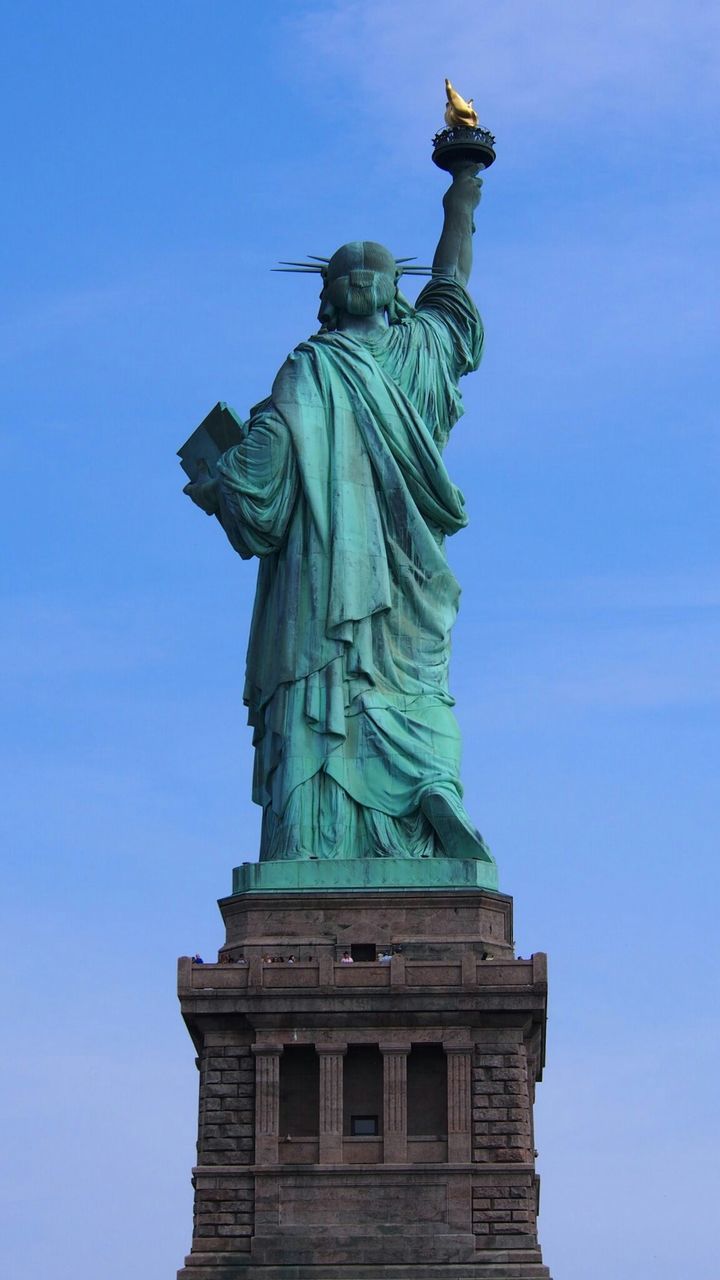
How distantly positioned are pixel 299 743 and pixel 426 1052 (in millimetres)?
5823

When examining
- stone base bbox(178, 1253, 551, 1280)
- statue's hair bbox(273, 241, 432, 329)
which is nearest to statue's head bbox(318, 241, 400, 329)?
statue's hair bbox(273, 241, 432, 329)

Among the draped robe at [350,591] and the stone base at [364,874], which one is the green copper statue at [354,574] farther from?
the stone base at [364,874]

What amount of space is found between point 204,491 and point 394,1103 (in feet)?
37.7

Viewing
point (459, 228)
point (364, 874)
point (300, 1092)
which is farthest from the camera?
point (459, 228)

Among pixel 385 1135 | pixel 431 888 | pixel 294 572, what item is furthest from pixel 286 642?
pixel 385 1135

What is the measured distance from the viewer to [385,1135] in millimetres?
51500

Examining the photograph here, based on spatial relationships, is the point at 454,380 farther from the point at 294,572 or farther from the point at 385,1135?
the point at 385,1135

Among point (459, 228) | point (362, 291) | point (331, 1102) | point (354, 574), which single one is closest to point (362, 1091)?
point (331, 1102)

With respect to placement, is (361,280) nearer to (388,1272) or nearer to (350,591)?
(350,591)

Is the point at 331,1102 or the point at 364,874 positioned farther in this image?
the point at 364,874

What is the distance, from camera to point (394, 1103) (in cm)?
5166

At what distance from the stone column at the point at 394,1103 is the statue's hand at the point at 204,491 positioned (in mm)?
10393

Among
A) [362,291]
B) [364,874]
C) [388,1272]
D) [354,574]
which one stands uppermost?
[362,291]

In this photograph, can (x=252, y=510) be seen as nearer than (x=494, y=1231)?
No
